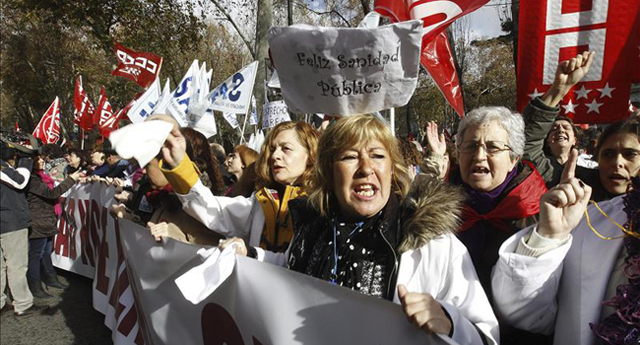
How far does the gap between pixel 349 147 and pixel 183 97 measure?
3.57m

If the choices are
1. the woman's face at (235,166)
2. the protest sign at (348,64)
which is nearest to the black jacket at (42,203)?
the woman's face at (235,166)

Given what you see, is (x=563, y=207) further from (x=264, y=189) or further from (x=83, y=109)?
(x=83, y=109)

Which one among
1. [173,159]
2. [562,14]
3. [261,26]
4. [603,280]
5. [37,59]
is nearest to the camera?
[603,280]

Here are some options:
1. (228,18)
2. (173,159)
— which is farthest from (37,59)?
(173,159)

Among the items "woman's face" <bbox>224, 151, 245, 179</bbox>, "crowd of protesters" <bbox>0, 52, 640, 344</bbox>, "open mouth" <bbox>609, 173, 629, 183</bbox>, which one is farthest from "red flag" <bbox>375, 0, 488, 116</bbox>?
"woman's face" <bbox>224, 151, 245, 179</bbox>

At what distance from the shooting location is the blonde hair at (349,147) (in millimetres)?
1793

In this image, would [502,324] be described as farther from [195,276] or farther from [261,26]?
[261,26]

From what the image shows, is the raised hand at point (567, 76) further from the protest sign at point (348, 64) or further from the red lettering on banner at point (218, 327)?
the red lettering on banner at point (218, 327)

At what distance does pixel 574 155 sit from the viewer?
1492 mm

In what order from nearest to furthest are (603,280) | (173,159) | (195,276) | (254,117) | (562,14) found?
(603,280) < (195,276) < (173,159) < (562,14) < (254,117)

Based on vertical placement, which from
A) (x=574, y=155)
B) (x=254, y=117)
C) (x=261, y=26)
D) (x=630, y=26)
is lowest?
(x=254, y=117)

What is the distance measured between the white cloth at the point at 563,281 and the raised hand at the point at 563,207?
0.19 feet

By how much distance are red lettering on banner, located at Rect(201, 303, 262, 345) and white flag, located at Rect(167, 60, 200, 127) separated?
2587 mm

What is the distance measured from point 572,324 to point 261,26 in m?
9.99
